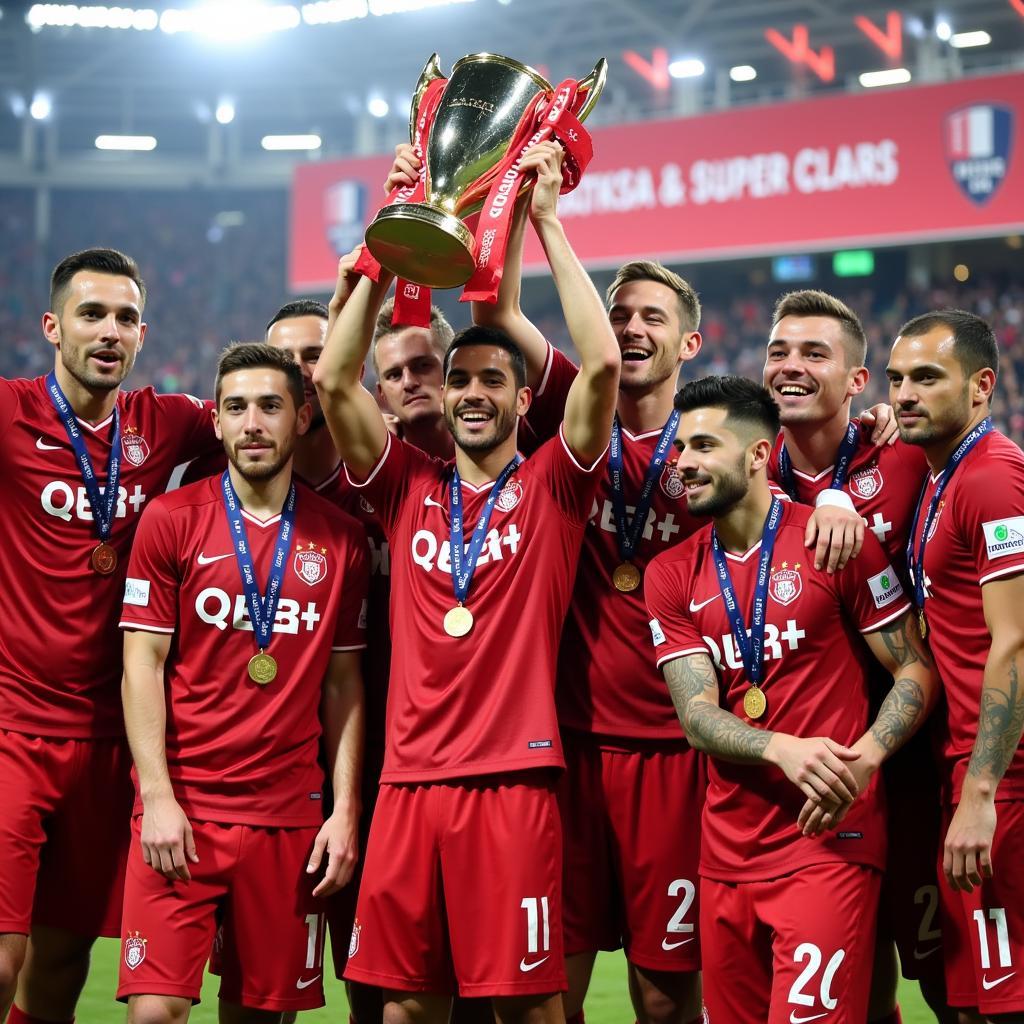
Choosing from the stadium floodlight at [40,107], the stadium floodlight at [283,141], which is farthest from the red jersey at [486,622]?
the stadium floodlight at [40,107]

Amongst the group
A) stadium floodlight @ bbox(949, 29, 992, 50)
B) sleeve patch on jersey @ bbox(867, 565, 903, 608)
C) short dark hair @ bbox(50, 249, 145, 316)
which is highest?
stadium floodlight @ bbox(949, 29, 992, 50)

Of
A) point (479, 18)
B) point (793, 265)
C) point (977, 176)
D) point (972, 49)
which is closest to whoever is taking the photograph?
point (977, 176)

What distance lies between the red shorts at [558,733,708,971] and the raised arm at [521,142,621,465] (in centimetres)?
94

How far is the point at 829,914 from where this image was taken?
3354 millimetres

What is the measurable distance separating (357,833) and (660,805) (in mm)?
879

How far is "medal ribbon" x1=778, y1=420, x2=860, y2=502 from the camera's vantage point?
13.3ft

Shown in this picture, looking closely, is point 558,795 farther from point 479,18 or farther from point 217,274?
point 217,274

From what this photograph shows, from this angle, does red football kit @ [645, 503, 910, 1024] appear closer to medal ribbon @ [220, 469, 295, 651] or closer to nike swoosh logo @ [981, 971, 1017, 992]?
nike swoosh logo @ [981, 971, 1017, 992]

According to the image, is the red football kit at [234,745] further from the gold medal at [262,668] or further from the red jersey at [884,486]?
the red jersey at [884,486]

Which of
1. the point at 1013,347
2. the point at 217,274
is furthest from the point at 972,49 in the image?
the point at 217,274

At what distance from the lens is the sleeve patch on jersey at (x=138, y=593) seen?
3805 mm

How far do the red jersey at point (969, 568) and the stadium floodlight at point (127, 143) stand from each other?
31.8 m

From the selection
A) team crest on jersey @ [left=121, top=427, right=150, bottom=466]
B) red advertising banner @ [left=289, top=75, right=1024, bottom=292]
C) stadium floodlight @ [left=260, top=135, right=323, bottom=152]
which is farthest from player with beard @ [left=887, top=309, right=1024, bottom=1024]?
stadium floodlight @ [left=260, top=135, right=323, bottom=152]

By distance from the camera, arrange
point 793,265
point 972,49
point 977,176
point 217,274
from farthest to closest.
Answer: point 217,274 < point 972,49 < point 793,265 < point 977,176
